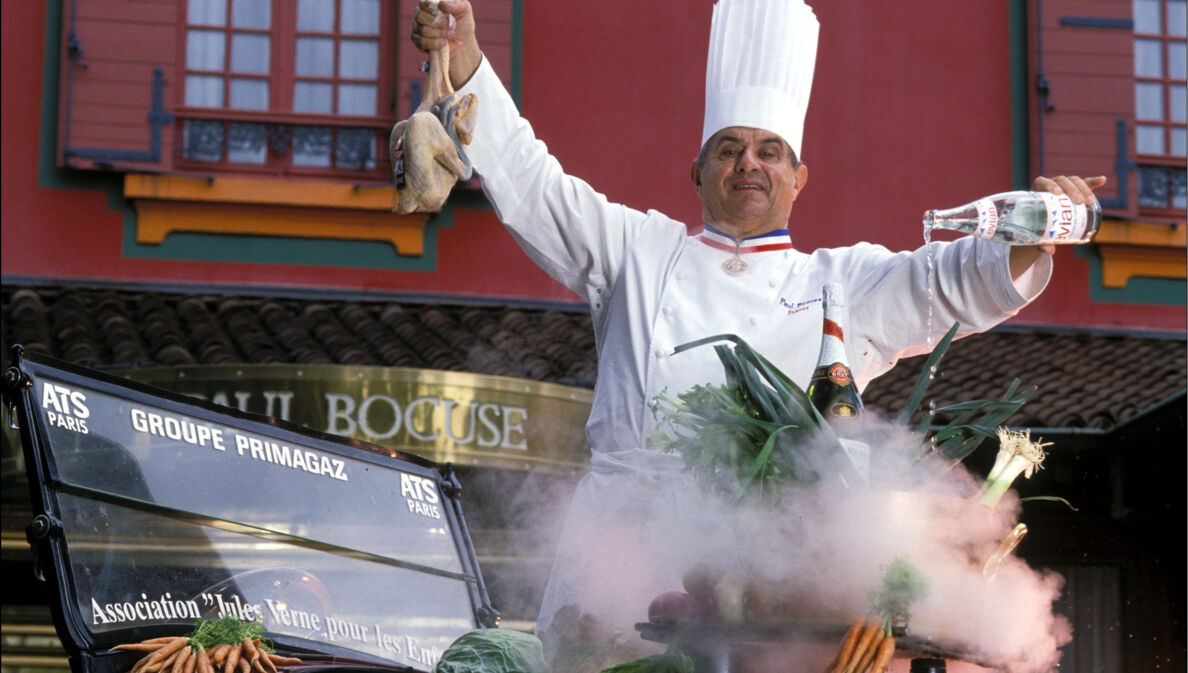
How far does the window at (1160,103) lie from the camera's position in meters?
10.2

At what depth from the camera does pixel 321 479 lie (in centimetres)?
331

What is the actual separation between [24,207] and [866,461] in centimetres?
834

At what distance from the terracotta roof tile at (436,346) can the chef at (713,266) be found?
17.1ft

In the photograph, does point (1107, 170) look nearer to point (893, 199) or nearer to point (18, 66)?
point (893, 199)

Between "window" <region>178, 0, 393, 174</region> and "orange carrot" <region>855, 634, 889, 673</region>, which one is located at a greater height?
"window" <region>178, 0, 393, 174</region>

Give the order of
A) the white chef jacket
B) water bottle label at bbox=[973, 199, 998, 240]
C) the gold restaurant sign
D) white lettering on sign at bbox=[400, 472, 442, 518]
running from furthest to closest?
the gold restaurant sign, white lettering on sign at bbox=[400, 472, 442, 518], the white chef jacket, water bottle label at bbox=[973, 199, 998, 240]

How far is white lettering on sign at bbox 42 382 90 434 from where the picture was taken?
2.90 meters

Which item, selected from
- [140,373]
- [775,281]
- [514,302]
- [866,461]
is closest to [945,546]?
[866,461]

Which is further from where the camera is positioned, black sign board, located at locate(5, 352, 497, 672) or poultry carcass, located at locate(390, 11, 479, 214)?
black sign board, located at locate(5, 352, 497, 672)

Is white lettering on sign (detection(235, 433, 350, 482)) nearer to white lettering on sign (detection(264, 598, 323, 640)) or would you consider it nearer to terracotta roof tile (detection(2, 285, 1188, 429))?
white lettering on sign (detection(264, 598, 323, 640))

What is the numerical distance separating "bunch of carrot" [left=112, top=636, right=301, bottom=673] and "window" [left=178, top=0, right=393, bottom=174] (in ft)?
22.6

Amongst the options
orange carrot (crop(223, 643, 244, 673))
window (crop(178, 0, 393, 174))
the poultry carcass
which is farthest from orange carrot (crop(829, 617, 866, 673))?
window (crop(178, 0, 393, 174))

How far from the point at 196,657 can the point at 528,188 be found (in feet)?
3.36

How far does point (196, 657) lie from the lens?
2.89m
